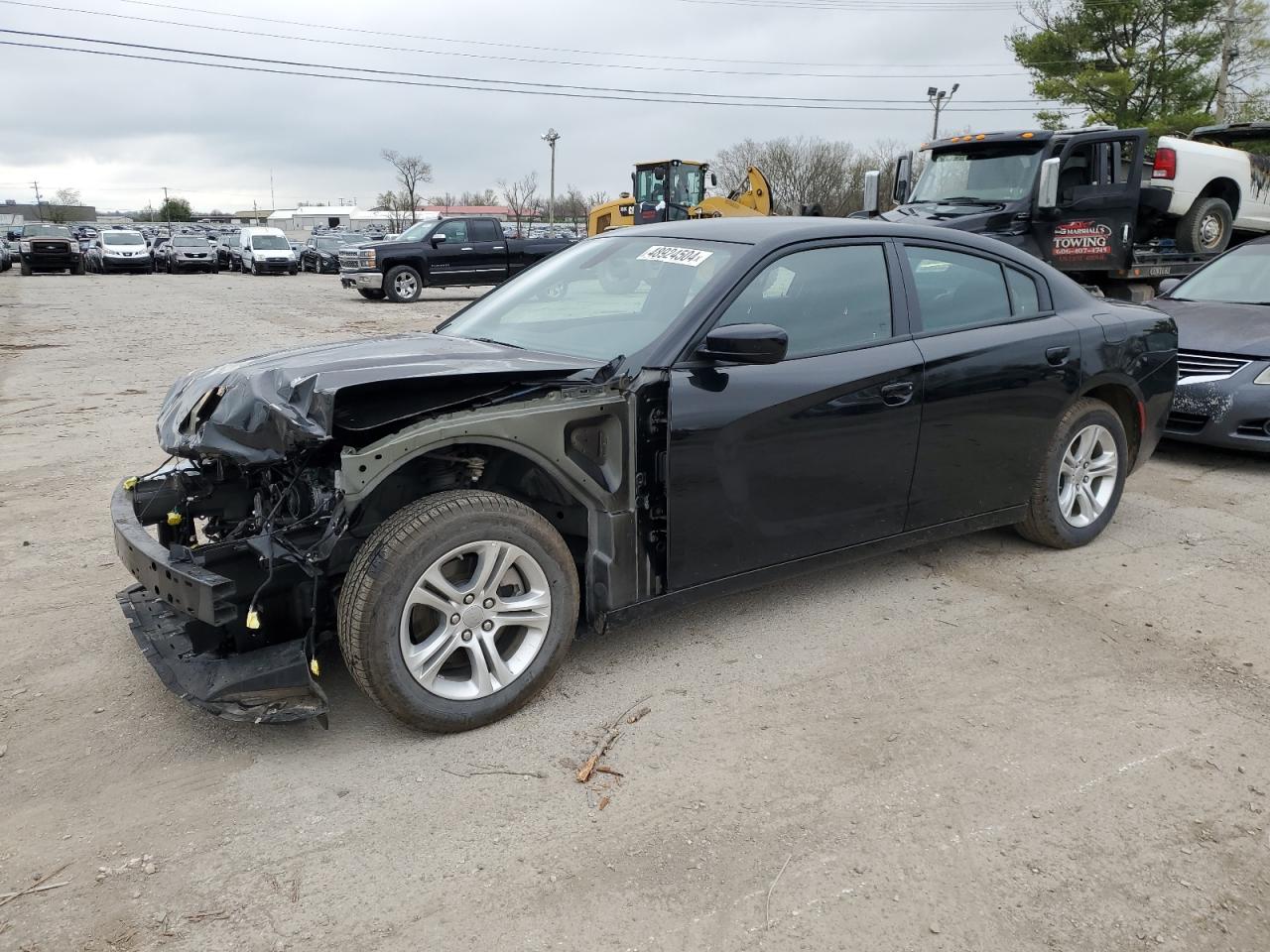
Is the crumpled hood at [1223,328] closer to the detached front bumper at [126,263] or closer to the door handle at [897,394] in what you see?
the door handle at [897,394]

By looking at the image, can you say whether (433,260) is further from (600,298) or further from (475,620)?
(475,620)

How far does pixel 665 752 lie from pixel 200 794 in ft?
4.64

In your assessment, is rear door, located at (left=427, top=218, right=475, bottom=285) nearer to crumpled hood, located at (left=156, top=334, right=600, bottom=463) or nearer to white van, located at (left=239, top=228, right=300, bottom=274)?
white van, located at (left=239, top=228, right=300, bottom=274)

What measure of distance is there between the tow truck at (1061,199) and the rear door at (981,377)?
20.3 feet

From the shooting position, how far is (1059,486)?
4.84 m

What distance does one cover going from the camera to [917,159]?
12211mm

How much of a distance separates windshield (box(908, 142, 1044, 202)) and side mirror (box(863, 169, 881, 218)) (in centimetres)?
44

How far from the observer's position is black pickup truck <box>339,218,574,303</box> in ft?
68.9

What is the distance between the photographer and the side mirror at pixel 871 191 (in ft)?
38.3

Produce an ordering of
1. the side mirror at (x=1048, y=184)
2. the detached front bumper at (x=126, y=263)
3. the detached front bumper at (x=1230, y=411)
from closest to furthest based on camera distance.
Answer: the detached front bumper at (x=1230, y=411) → the side mirror at (x=1048, y=184) → the detached front bumper at (x=126, y=263)

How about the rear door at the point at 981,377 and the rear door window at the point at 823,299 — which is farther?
the rear door at the point at 981,377

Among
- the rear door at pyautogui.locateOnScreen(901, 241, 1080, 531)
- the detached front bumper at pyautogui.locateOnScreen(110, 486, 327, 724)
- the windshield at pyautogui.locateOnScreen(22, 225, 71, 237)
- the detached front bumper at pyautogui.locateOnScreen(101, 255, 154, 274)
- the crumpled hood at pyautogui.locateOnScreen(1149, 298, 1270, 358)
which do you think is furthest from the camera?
the detached front bumper at pyautogui.locateOnScreen(101, 255, 154, 274)

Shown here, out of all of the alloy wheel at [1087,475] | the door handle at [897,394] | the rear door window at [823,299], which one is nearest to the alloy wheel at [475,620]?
the rear door window at [823,299]

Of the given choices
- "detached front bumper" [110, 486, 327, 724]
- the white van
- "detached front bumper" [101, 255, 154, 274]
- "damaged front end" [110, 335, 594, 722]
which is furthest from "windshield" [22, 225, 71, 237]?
"detached front bumper" [110, 486, 327, 724]
